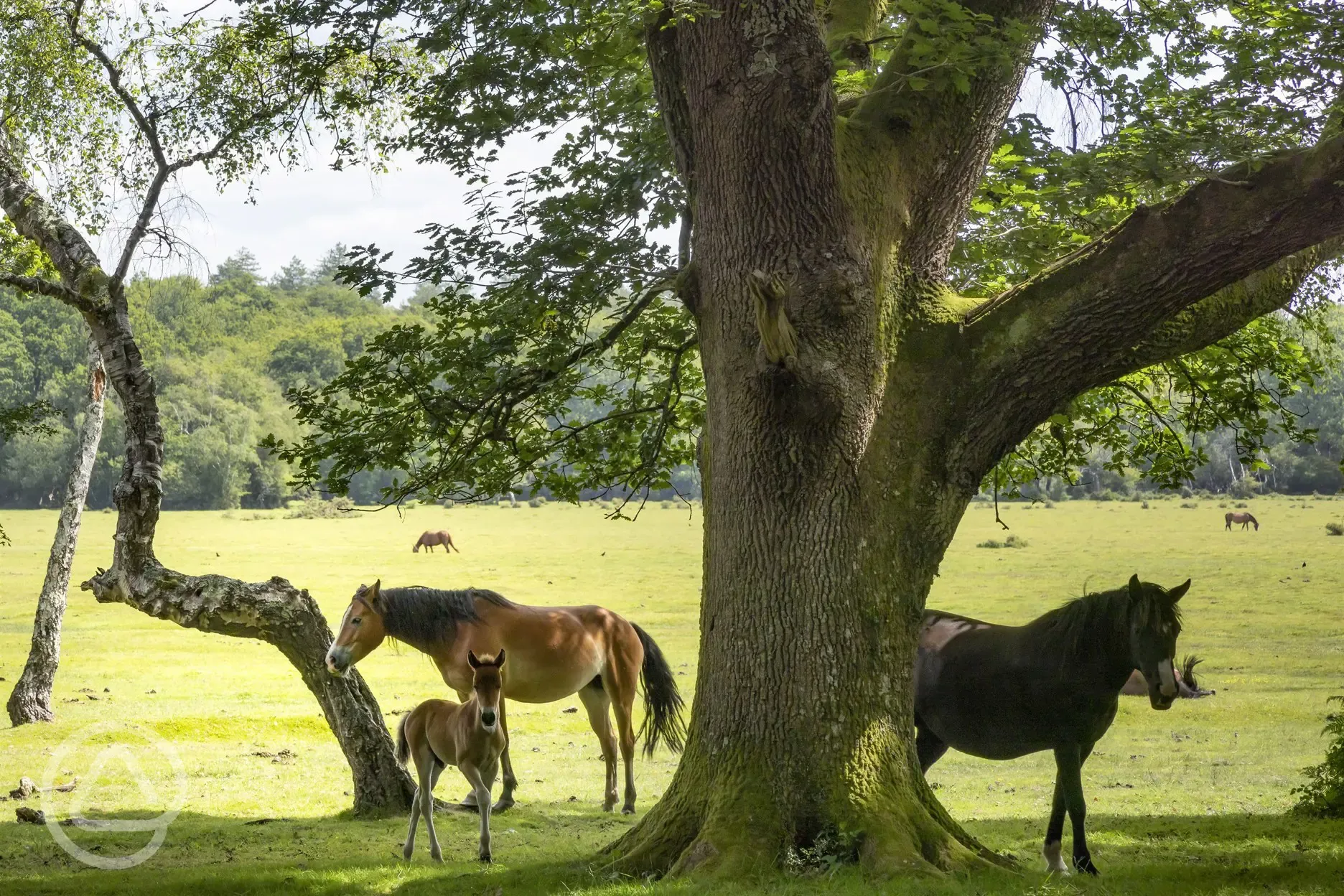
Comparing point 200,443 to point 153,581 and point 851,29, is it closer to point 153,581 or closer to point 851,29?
point 153,581

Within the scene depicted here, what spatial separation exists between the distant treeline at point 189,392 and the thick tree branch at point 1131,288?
46898 millimetres

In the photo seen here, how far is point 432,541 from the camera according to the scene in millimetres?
51312

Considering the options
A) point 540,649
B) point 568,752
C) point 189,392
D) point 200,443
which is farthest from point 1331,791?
point 189,392

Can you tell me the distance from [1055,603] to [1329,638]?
713cm

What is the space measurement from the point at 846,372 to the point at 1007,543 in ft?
145

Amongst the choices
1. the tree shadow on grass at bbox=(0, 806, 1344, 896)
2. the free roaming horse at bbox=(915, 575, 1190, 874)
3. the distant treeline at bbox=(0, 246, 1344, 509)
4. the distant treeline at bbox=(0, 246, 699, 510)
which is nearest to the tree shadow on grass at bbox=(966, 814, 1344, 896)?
the tree shadow on grass at bbox=(0, 806, 1344, 896)

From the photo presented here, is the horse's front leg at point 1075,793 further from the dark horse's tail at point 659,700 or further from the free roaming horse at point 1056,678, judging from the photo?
the dark horse's tail at point 659,700

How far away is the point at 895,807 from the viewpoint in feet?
21.5

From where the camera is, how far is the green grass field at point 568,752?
7.64 metres

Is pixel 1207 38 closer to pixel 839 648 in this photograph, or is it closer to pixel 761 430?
pixel 761 430

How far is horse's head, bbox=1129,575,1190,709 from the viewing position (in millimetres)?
7059

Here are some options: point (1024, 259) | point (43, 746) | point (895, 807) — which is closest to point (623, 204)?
point (1024, 259)

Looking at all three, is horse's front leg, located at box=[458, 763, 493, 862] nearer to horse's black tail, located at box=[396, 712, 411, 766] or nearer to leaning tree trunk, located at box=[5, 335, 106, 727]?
horse's black tail, located at box=[396, 712, 411, 766]
